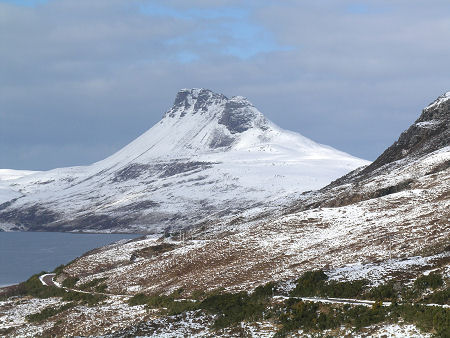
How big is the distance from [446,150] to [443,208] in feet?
158

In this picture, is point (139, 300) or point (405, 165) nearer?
point (139, 300)

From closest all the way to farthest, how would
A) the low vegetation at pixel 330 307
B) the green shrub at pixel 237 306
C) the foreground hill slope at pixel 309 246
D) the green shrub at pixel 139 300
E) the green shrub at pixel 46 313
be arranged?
the low vegetation at pixel 330 307, the green shrub at pixel 237 306, the green shrub at pixel 139 300, the foreground hill slope at pixel 309 246, the green shrub at pixel 46 313

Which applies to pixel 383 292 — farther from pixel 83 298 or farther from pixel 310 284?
pixel 83 298

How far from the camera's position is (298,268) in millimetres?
53969

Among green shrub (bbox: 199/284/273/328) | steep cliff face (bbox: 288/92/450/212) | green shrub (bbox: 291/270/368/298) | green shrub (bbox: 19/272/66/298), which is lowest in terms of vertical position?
green shrub (bbox: 19/272/66/298)

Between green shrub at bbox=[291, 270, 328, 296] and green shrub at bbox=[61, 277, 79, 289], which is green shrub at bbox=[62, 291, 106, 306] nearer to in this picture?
green shrub at bbox=[61, 277, 79, 289]

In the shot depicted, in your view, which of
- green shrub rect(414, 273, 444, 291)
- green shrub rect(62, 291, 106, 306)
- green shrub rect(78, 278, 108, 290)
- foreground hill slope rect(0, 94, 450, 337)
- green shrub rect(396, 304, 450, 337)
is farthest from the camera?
green shrub rect(78, 278, 108, 290)

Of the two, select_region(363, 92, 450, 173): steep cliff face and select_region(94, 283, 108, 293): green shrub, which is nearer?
select_region(94, 283, 108, 293): green shrub

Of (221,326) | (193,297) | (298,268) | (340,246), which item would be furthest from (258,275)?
(221,326)

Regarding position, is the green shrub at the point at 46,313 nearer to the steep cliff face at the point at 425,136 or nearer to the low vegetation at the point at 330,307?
the low vegetation at the point at 330,307

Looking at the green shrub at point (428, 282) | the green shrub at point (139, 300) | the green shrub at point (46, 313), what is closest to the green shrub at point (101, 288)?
the green shrub at point (46, 313)

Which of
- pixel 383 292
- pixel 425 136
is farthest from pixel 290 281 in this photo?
pixel 425 136

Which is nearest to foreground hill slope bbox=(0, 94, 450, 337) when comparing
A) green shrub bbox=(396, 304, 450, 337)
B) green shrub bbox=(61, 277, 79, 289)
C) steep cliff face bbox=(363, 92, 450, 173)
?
green shrub bbox=(396, 304, 450, 337)

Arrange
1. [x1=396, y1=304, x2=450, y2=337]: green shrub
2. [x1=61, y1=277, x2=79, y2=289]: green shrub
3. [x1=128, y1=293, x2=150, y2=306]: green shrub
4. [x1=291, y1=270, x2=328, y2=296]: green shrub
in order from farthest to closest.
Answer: [x1=61, y1=277, x2=79, y2=289]: green shrub < [x1=128, y1=293, x2=150, y2=306]: green shrub < [x1=291, y1=270, x2=328, y2=296]: green shrub < [x1=396, y1=304, x2=450, y2=337]: green shrub
